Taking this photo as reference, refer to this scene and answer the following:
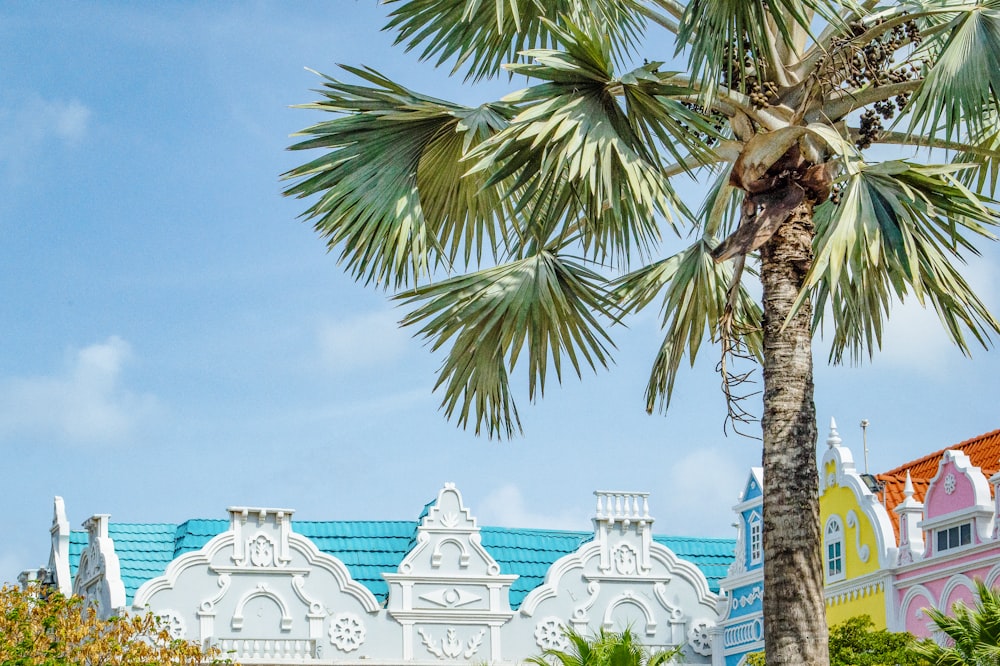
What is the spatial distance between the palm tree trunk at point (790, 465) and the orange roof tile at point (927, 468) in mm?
11828

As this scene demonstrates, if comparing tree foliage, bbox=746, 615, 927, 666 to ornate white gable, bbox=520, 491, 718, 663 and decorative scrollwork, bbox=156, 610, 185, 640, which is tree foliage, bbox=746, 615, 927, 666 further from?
decorative scrollwork, bbox=156, 610, 185, 640

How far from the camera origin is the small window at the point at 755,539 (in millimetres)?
26375

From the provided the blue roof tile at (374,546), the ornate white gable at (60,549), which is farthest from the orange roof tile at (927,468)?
the ornate white gable at (60,549)

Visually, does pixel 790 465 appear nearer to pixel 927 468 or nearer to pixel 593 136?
pixel 593 136

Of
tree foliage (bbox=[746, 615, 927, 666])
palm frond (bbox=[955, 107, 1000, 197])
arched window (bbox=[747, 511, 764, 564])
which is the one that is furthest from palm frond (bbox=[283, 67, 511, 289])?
arched window (bbox=[747, 511, 764, 564])

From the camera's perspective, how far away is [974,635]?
1312cm

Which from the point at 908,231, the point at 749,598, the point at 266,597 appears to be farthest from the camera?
the point at 266,597

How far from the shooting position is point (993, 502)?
20031 millimetres

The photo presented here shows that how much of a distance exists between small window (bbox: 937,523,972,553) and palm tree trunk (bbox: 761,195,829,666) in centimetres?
1153

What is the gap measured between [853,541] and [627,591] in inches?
318

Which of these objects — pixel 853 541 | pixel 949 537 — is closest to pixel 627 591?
pixel 853 541

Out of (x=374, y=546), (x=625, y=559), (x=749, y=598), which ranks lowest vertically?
(x=749, y=598)

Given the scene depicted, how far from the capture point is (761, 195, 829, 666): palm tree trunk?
30.8ft

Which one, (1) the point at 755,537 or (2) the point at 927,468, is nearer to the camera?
(2) the point at 927,468
